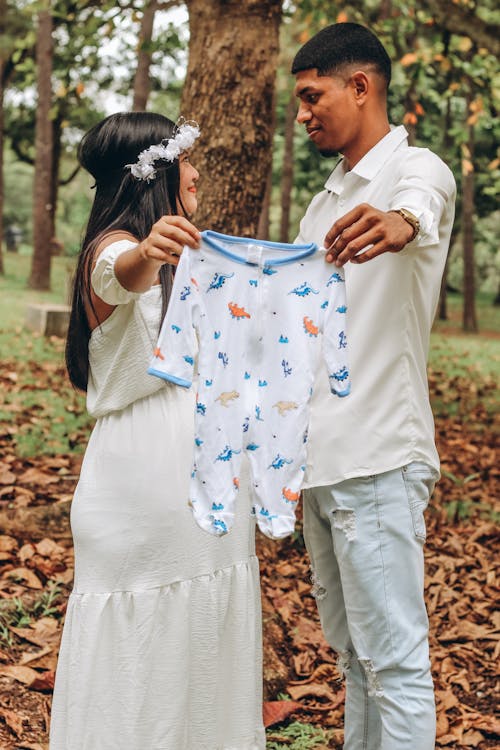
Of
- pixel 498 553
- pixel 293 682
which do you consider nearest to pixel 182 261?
pixel 293 682

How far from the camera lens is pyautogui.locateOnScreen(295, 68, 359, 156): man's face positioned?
9.85 ft

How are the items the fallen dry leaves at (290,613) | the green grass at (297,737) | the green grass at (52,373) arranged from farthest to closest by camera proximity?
the green grass at (52,373) → the fallen dry leaves at (290,613) → the green grass at (297,737)

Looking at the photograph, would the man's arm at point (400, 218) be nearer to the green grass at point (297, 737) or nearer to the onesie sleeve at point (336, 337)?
the onesie sleeve at point (336, 337)

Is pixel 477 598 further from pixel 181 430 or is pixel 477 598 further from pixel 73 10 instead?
pixel 73 10

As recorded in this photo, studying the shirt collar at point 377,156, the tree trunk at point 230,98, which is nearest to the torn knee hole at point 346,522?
the shirt collar at point 377,156

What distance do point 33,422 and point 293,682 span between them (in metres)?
4.09

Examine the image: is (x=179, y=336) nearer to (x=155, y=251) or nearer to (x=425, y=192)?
(x=155, y=251)

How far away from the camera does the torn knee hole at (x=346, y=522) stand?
9.33 ft

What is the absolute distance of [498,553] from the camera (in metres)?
5.94

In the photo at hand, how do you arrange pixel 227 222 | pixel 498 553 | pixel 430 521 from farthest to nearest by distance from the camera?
pixel 430 521 → pixel 498 553 → pixel 227 222

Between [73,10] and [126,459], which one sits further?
[73,10]

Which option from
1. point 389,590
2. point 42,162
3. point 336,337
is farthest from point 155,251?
point 42,162

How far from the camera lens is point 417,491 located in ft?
9.45

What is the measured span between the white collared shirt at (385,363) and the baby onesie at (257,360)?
175 millimetres
